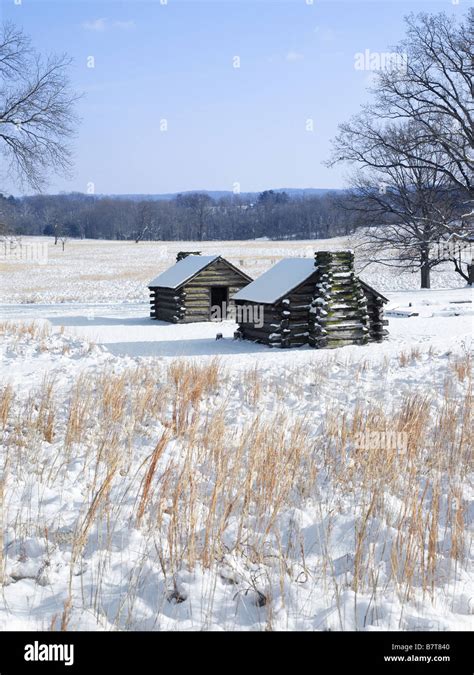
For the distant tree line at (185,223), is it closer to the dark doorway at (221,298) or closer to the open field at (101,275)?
the open field at (101,275)

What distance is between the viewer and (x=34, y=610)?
359cm

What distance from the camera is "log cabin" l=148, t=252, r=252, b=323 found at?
2558 centimetres

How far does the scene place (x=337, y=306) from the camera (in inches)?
749

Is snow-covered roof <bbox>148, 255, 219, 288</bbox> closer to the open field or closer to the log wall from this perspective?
the log wall

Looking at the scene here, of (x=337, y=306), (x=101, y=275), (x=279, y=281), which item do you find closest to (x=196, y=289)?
(x=279, y=281)

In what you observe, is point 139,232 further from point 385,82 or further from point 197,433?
point 197,433

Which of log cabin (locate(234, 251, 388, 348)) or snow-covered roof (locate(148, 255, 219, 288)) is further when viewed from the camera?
snow-covered roof (locate(148, 255, 219, 288))

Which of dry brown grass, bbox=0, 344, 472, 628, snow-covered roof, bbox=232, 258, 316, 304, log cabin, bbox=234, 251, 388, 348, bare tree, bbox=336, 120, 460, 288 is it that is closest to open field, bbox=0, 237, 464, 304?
bare tree, bbox=336, 120, 460, 288

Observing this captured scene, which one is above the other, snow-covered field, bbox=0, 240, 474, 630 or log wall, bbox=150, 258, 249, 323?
log wall, bbox=150, 258, 249, 323

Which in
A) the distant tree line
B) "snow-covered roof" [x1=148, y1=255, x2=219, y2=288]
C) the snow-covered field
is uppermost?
the distant tree line

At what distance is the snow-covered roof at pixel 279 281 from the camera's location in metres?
19.1

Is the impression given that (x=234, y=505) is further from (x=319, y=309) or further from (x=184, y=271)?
(x=184, y=271)

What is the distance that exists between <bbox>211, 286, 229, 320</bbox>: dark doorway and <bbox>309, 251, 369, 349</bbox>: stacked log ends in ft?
27.0

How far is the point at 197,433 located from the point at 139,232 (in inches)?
4769
